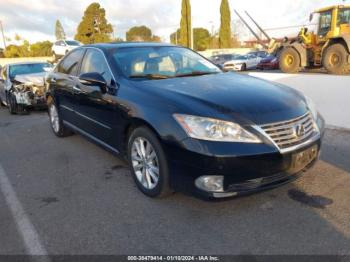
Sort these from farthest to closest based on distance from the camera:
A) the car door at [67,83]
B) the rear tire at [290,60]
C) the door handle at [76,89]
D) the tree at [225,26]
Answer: the tree at [225,26] → the rear tire at [290,60] → the car door at [67,83] → the door handle at [76,89]

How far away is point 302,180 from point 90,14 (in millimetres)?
46531

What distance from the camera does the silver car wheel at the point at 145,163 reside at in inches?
128

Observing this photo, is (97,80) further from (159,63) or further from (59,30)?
(59,30)

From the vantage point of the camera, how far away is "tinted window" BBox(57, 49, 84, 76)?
193 inches

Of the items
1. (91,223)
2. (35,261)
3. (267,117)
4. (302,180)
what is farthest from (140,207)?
(302,180)

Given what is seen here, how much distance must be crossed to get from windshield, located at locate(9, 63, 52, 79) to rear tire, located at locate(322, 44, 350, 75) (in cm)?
1091

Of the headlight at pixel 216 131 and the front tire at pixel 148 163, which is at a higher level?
the headlight at pixel 216 131

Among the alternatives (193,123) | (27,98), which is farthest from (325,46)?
(193,123)

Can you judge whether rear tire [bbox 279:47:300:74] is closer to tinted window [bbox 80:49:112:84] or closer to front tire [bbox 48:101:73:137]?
front tire [bbox 48:101:73:137]

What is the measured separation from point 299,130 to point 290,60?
13.0 m

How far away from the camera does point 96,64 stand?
4.22 metres

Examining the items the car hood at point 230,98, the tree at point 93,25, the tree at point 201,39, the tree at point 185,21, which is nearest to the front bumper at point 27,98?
the car hood at point 230,98

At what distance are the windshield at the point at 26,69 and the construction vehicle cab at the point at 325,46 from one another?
10418 millimetres

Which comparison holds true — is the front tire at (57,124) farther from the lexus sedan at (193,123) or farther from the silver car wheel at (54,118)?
the lexus sedan at (193,123)
